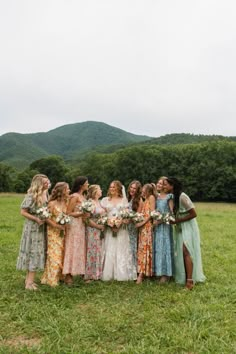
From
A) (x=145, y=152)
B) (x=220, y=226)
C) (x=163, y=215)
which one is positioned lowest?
(x=220, y=226)

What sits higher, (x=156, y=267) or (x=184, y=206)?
(x=184, y=206)

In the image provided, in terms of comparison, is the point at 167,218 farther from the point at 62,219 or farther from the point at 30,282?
the point at 30,282

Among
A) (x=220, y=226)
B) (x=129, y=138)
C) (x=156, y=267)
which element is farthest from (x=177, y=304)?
(x=129, y=138)

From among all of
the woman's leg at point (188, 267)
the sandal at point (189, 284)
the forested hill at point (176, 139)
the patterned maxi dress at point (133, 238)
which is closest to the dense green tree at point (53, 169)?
the forested hill at point (176, 139)

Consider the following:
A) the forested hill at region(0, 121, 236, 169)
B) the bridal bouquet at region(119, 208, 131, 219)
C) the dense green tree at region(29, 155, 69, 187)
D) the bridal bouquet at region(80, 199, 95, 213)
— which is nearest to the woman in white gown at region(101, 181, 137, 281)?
the bridal bouquet at region(119, 208, 131, 219)

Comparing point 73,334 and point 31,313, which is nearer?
point 73,334

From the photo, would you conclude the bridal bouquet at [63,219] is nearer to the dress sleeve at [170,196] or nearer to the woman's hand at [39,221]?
the woman's hand at [39,221]

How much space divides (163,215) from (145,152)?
199 feet

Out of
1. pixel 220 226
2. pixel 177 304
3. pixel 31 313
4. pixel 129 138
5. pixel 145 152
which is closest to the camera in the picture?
pixel 31 313

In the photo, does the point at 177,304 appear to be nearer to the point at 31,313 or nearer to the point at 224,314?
the point at 224,314

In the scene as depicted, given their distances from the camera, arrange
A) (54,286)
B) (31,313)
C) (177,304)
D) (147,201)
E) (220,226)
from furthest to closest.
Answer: (220,226) → (147,201) → (54,286) → (177,304) → (31,313)

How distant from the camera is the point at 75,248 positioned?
8.29 metres

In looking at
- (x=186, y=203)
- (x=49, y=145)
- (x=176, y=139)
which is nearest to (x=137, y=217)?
(x=186, y=203)

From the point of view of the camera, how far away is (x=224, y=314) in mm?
6441
